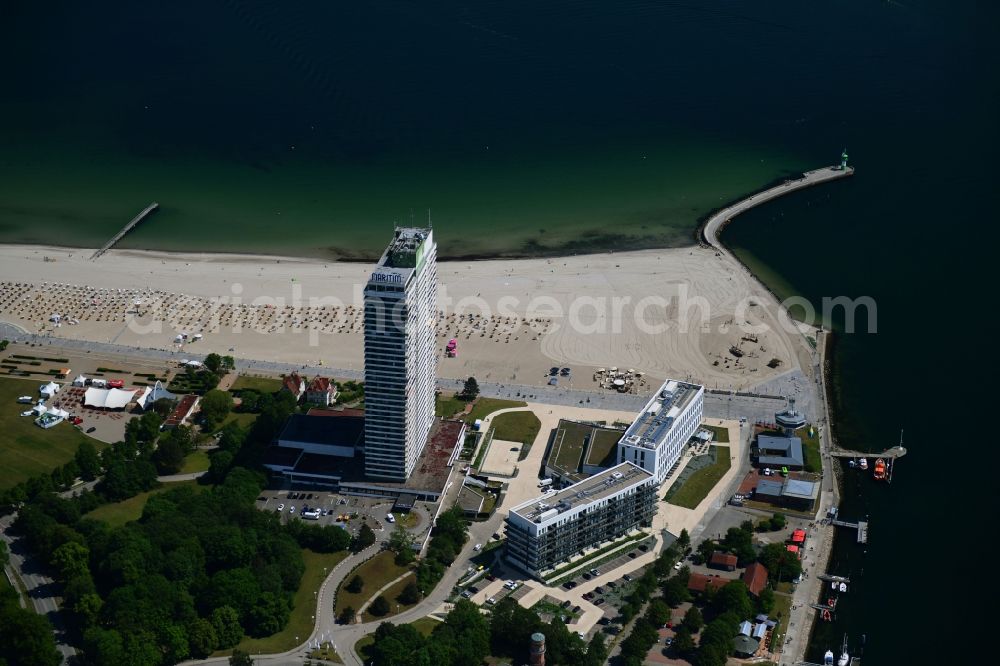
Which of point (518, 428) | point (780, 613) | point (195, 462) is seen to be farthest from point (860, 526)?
point (195, 462)

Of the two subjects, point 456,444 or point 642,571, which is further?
point 456,444

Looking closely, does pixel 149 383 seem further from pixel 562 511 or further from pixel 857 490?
pixel 857 490

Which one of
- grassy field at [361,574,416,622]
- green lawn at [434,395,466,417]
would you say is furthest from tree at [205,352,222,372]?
grassy field at [361,574,416,622]

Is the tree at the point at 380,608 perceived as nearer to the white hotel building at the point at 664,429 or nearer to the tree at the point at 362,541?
the tree at the point at 362,541

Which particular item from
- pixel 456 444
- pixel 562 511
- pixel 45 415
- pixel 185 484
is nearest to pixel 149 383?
pixel 45 415

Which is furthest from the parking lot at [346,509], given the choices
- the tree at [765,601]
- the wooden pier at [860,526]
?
the wooden pier at [860,526]

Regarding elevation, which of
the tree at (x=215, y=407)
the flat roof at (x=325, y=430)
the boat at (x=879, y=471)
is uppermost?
the tree at (x=215, y=407)

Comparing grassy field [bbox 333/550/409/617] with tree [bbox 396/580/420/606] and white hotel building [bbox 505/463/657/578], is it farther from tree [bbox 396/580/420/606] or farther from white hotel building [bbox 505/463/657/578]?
white hotel building [bbox 505/463/657/578]
